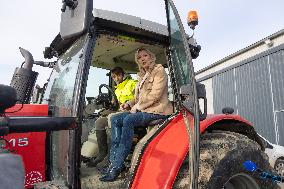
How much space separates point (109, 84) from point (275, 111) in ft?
33.8

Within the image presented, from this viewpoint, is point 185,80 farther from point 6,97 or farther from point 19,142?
point 6,97

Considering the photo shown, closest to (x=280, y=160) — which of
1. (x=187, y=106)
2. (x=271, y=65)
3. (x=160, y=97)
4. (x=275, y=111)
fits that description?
(x=275, y=111)

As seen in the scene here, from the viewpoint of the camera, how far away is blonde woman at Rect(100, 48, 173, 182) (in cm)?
287

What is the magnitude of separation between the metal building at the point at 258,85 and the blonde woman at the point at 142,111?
10642 mm

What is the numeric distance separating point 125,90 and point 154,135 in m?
1.55

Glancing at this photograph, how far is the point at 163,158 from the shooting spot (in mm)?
2541

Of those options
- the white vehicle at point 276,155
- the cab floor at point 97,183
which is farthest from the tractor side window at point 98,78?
the white vehicle at point 276,155

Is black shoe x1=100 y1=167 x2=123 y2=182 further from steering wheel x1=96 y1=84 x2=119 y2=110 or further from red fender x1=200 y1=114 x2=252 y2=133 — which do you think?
steering wheel x1=96 y1=84 x2=119 y2=110

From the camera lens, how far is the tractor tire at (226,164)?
2.49m

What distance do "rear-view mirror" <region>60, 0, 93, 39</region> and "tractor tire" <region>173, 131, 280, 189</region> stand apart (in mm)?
1431

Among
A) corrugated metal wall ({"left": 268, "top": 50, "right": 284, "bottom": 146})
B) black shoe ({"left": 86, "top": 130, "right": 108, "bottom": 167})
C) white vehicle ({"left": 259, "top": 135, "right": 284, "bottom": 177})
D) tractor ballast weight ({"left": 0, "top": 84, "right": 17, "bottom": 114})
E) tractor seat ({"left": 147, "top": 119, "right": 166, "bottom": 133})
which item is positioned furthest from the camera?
corrugated metal wall ({"left": 268, "top": 50, "right": 284, "bottom": 146})

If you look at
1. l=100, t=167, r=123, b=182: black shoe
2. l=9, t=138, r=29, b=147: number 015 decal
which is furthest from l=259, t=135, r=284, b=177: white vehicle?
l=9, t=138, r=29, b=147: number 015 decal

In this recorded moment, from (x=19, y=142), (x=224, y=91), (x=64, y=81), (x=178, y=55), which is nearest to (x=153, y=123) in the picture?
(x=178, y=55)

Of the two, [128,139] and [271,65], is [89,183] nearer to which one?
[128,139]
